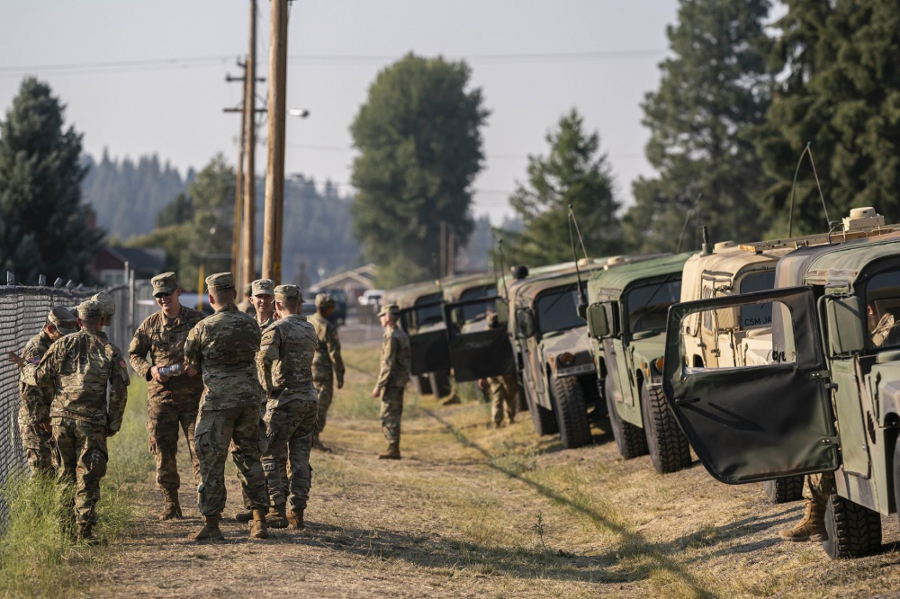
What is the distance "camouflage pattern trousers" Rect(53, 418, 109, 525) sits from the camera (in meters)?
9.82

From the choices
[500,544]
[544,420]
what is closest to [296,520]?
[500,544]

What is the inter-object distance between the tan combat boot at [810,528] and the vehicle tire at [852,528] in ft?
1.27

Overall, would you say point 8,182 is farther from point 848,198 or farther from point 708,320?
point 708,320

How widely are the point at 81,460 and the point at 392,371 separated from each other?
24.5ft

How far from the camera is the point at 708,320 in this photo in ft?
40.2

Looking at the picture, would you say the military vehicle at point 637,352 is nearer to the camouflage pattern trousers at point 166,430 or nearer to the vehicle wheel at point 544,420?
the vehicle wheel at point 544,420

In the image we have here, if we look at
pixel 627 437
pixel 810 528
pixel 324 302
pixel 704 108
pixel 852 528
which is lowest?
pixel 810 528

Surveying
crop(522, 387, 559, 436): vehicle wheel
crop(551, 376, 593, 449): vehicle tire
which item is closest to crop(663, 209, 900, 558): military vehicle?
crop(551, 376, 593, 449): vehicle tire

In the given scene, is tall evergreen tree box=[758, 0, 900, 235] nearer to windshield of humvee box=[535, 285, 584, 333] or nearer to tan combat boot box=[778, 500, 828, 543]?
windshield of humvee box=[535, 285, 584, 333]

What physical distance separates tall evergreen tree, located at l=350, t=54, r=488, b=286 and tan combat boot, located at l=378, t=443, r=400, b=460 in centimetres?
7282

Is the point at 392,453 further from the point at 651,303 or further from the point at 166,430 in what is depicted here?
the point at 166,430

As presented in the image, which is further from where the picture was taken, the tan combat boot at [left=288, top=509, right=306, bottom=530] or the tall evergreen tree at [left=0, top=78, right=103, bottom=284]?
the tall evergreen tree at [left=0, top=78, right=103, bottom=284]

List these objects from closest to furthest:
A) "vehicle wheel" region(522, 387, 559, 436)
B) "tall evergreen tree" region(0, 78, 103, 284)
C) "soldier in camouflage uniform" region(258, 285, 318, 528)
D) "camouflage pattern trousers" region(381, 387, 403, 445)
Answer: "soldier in camouflage uniform" region(258, 285, 318, 528)
"camouflage pattern trousers" region(381, 387, 403, 445)
"vehicle wheel" region(522, 387, 559, 436)
"tall evergreen tree" region(0, 78, 103, 284)

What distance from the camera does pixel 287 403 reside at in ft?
34.7
